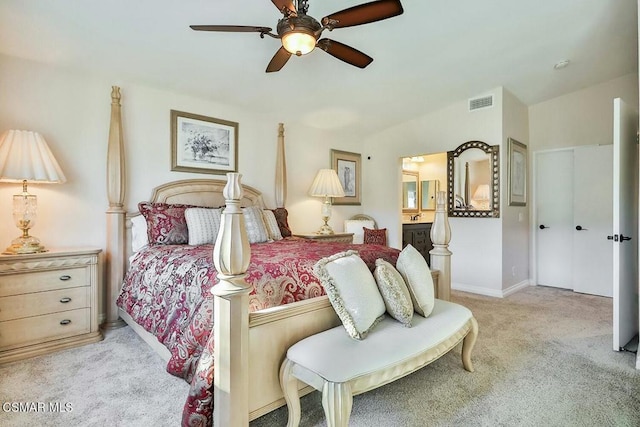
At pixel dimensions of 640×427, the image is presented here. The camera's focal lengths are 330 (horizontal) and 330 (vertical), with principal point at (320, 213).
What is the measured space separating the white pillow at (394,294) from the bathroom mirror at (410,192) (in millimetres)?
4625

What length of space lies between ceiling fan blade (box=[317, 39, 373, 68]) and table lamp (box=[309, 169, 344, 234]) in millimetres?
2250

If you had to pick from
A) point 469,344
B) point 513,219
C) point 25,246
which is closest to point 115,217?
point 25,246

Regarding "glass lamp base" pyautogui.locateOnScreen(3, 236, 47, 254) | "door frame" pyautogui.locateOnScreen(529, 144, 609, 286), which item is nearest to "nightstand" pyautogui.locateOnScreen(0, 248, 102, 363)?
"glass lamp base" pyautogui.locateOnScreen(3, 236, 47, 254)

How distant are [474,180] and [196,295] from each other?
3.95m

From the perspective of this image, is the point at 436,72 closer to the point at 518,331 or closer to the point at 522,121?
the point at 522,121

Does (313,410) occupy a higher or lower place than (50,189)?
lower

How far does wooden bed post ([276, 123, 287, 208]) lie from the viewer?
4395 millimetres

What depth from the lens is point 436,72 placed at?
3652 millimetres

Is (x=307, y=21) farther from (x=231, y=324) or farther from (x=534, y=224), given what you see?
(x=534, y=224)

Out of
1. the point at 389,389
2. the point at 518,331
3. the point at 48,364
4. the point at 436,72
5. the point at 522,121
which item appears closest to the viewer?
the point at 389,389

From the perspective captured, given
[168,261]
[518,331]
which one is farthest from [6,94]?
[518,331]

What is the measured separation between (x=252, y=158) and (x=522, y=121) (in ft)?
12.7

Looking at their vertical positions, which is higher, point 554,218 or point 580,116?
point 580,116

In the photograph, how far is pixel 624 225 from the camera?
8.69ft
